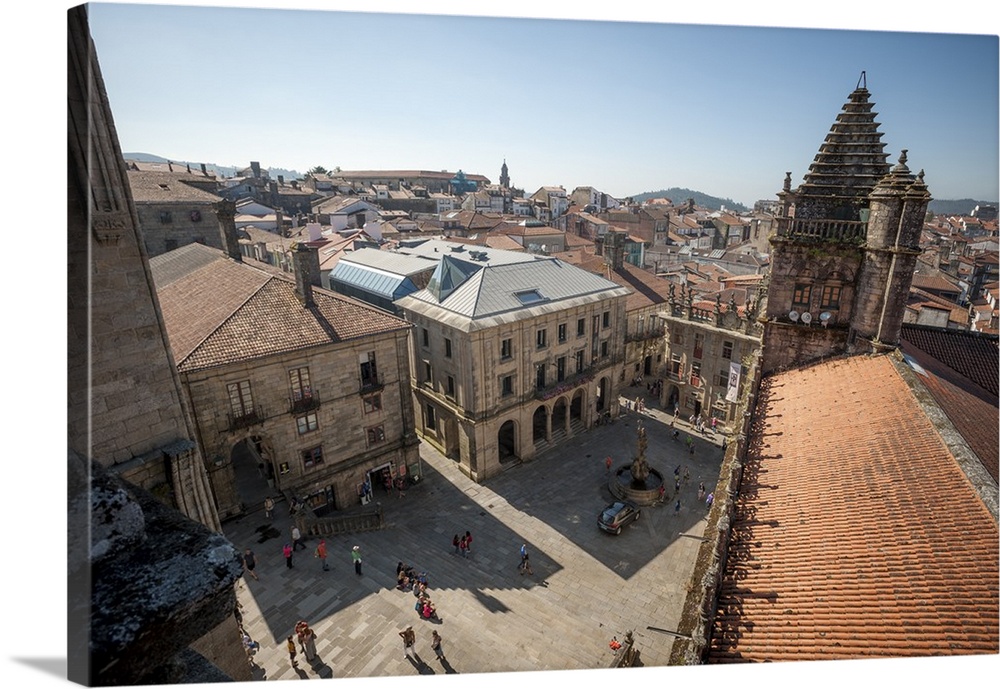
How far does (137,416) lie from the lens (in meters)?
8.11

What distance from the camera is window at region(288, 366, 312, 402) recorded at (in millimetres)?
19812

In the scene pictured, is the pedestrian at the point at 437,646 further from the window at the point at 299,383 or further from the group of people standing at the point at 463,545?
the window at the point at 299,383

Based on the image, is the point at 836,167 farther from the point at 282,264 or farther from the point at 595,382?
the point at 282,264

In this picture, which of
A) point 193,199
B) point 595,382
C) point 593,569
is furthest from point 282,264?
point 593,569

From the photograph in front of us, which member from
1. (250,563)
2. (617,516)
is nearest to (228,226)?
(250,563)

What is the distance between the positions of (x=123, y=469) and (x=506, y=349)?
1933cm

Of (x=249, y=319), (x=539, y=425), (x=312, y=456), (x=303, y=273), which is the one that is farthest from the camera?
(x=539, y=425)

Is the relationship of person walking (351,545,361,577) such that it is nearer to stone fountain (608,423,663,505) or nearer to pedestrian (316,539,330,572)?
pedestrian (316,539,330,572)

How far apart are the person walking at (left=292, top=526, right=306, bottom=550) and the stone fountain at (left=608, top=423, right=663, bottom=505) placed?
14743 mm

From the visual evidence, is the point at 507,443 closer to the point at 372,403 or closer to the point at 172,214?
the point at 372,403

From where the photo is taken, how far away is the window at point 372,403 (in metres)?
22.3

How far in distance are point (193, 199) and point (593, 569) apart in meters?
37.0

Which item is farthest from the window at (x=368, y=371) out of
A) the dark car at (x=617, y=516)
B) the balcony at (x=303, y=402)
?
the dark car at (x=617, y=516)

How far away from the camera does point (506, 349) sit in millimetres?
Result: 26016
